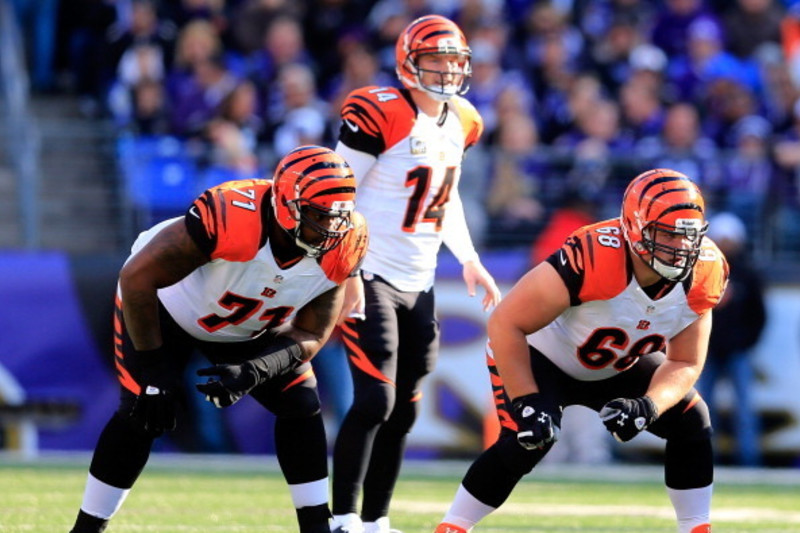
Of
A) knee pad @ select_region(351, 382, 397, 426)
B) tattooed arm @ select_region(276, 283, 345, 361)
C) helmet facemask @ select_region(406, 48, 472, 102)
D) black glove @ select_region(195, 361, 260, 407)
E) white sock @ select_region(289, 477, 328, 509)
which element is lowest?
white sock @ select_region(289, 477, 328, 509)

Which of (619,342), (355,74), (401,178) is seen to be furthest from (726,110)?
(619,342)

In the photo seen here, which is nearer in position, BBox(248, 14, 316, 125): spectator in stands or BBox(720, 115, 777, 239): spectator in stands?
BBox(720, 115, 777, 239): spectator in stands

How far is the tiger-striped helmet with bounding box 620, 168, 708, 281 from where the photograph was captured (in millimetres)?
5453

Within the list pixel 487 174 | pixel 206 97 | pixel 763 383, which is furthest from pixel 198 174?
pixel 763 383

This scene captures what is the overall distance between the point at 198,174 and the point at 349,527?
562cm

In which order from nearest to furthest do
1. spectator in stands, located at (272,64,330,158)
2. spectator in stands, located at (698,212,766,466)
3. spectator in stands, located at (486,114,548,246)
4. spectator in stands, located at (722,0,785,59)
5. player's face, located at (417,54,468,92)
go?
player's face, located at (417,54,468,92) → spectator in stands, located at (698,212,766,466) → spectator in stands, located at (486,114,548,246) → spectator in stands, located at (272,64,330,158) → spectator in stands, located at (722,0,785,59)

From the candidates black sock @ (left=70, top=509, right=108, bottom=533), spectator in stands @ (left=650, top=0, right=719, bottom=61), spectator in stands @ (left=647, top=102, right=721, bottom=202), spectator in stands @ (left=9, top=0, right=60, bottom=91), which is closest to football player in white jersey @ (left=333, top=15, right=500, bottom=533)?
black sock @ (left=70, top=509, right=108, bottom=533)

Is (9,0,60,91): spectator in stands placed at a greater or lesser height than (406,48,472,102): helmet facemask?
lesser

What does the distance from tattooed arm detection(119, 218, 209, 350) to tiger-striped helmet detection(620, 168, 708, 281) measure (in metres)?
1.56

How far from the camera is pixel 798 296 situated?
11219 mm

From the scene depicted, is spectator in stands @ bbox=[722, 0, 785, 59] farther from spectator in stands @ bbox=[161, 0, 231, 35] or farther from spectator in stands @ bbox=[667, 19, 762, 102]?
spectator in stands @ bbox=[161, 0, 231, 35]

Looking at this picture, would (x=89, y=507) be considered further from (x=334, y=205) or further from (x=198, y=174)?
(x=198, y=174)

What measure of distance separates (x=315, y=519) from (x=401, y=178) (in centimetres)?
174

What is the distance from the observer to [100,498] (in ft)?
18.0
